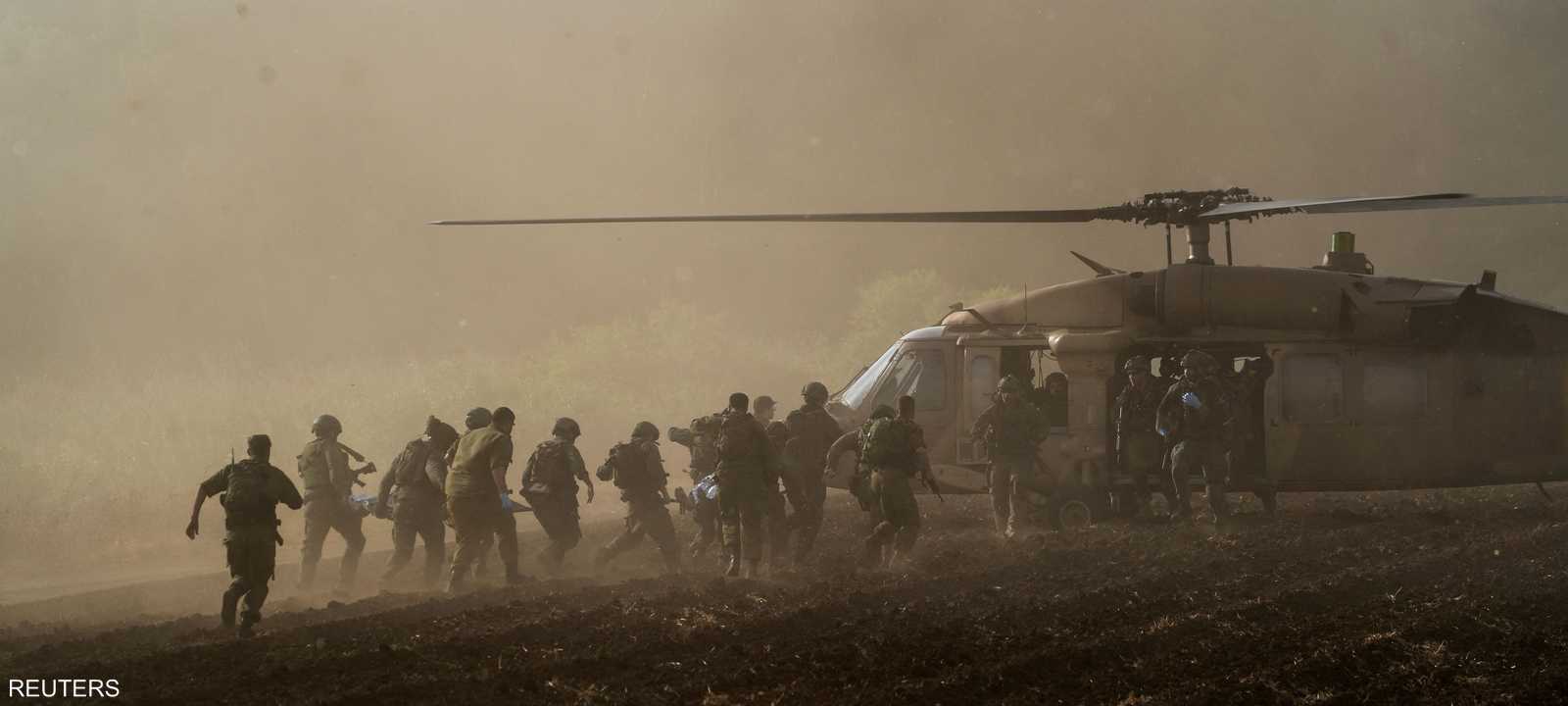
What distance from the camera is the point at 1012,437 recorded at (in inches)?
513

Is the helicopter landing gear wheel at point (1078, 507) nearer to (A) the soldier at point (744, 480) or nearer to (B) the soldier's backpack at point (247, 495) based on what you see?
(A) the soldier at point (744, 480)

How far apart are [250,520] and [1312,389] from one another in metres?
9.65

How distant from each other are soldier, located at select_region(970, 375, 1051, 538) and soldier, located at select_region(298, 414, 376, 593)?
19.8 feet

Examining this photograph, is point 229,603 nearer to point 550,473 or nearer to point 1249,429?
point 550,473

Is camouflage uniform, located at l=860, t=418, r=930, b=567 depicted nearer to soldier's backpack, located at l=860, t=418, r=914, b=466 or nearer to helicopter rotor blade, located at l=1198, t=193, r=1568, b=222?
soldier's backpack, located at l=860, t=418, r=914, b=466

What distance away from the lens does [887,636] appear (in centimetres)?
796

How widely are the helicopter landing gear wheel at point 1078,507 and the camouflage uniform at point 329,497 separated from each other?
6.92 metres

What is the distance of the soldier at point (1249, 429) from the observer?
1323 cm

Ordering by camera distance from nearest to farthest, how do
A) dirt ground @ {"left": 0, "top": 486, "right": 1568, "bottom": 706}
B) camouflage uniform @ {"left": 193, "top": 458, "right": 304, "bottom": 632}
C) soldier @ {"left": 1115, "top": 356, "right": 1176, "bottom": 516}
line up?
dirt ground @ {"left": 0, "top": 486, "right": 1568, "bottom": 706}, camouflage uniform @ {"left": 193, "top": 458, "right": 304, "bottom": 632}, soldier @ {"left": 1115, "top": 356, "right": 1176, "bottom": 516}

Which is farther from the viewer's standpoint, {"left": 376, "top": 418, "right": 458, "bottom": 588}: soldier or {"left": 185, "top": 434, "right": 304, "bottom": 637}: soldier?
{"left": 376, "top": 418, "right": 458, "bottom": 588}: soldier

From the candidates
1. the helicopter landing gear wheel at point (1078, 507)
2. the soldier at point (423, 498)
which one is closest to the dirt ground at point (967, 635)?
the soldier at point (423, 498)

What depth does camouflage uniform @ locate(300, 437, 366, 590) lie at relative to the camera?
13539mm

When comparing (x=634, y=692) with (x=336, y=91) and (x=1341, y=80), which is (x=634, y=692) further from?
(x=1341, y=80)

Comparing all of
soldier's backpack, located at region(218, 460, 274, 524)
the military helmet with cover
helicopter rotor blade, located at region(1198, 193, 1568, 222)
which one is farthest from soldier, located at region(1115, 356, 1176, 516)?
soldier's backpack, located at region(218, 460, 274, 524)
